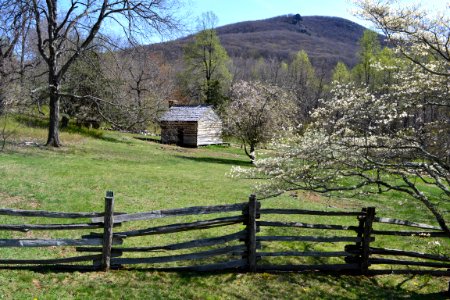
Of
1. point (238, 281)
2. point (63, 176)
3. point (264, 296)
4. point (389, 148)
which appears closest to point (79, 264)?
point (238, 281)

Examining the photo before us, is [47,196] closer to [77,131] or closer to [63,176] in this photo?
[63,176]

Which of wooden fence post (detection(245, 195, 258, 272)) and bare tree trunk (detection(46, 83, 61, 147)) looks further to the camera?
bare tree trunk (detection(46, 83, 61, 147))

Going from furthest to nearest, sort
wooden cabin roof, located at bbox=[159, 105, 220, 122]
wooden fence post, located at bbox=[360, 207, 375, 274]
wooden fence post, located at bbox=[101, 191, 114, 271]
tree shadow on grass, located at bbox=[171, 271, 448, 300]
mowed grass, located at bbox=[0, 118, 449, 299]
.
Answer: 1. wooden cabin roof, located at bbox=[159, 105, 220, 122]
2. wooden fence post, located at bbox=[360, 207, 375, 274]
3. tree shadow on grass, located at bbox=[171, 271, 448, 300]
4. wooden fence post, located at bbox=[101, 191, 114, 271]
5. mowed grass, located at bbox=[0, 118, 449, 299]

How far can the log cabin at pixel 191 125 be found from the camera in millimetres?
37094

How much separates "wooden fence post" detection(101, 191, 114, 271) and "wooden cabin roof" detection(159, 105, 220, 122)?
98.6ft

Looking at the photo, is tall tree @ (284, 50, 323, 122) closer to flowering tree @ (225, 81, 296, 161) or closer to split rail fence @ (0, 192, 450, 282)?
flowering tree @ (225, 81, 296, 161)

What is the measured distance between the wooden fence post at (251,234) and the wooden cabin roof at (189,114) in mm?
29335

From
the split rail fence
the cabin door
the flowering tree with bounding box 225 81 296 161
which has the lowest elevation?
the split rail fence

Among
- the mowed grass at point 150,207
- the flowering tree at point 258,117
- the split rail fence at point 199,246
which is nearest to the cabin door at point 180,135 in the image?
the flowering tree at point 258,117

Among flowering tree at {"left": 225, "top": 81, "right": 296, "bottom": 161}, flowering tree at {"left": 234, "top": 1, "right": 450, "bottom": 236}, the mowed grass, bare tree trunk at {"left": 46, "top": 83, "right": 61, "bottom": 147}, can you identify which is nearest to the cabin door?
flowering tree at {"left": 225, "top": 81, "right": 296, "bottom": 161}

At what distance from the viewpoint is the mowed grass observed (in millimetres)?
6719

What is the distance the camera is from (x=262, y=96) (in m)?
29.5

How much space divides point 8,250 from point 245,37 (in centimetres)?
20093

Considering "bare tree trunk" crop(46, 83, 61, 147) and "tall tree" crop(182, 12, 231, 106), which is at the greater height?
"tall tree" crop(182, 12, 231, 106)
